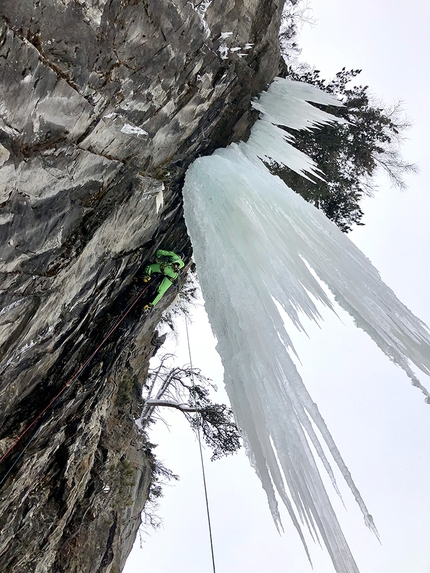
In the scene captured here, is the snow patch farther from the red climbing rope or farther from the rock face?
the red climbing rope

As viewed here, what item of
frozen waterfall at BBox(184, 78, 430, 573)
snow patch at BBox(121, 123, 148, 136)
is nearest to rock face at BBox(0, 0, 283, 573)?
snow patch at BBox(121, 123, 148, 136)

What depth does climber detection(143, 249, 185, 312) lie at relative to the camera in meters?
5.14

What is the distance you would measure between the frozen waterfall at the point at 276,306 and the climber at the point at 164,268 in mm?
747

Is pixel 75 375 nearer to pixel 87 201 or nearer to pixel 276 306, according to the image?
pixel 87 201

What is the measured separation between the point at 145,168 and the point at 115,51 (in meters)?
1.23

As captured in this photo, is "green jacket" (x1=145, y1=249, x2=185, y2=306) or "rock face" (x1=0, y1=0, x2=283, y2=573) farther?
"green jacket" (x1=145, y1=249, x2=185, y2=306)

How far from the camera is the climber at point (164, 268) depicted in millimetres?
5137

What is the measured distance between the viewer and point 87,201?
10.5 ft

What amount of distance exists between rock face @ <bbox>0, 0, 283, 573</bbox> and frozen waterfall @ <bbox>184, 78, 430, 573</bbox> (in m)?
0.67

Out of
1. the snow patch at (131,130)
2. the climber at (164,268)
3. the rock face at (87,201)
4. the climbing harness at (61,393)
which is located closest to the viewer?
the rock face at (87,201)

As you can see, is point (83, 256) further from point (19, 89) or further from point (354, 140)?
point (354, 140)

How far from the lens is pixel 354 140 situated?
22.0ft

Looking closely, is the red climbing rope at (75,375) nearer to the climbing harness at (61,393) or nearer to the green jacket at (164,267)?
the climbing harness at (61,393)

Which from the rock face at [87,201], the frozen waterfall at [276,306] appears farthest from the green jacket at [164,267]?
the frozen waterfall at [276,306]
